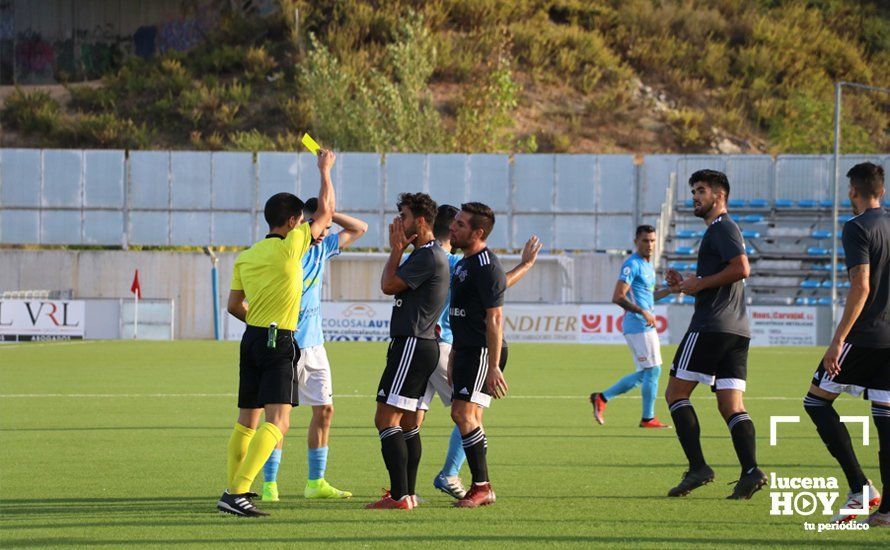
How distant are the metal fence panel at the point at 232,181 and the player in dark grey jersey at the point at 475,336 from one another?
3483 cm

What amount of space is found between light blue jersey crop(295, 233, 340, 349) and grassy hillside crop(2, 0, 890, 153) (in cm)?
4271

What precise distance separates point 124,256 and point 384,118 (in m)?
15.2

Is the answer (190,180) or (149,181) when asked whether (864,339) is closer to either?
(190,180)

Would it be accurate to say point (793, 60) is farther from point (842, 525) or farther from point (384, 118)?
point (842, 525)

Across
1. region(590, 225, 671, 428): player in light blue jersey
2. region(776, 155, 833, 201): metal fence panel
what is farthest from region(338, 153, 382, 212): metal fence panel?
region(590, 225, 671, 428): player in light blue jersey

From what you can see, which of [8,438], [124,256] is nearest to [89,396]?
[8,438]

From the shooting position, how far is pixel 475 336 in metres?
8.94

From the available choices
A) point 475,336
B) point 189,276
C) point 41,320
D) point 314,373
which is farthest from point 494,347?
point 189,276

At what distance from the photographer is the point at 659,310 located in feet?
112

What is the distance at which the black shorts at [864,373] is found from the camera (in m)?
8.03

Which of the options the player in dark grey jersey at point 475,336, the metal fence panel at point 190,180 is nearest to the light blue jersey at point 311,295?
the player in dark grey jersey at point 475,336

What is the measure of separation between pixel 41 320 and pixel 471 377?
27046 millimetres

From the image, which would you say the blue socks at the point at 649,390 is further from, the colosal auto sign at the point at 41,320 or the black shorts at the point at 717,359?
the colosal auto sign at the point at 41,320

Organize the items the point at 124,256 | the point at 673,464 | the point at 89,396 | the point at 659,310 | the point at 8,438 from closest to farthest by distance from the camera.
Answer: the point at 673,464
the point at 8,438
the point at 89,396
the point at 659,310
the point at 124,256
